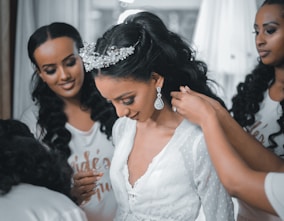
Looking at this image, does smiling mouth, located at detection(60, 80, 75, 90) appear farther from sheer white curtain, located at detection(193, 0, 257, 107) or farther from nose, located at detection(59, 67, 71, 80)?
sheer white curtain, located at detection(193, 0, 257, 107)

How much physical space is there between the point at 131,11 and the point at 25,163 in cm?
133

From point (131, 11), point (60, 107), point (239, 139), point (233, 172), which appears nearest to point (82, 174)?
point (60, 107)

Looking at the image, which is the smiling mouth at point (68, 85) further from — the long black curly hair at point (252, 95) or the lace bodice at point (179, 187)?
the long black curly hair at point (252, 95)

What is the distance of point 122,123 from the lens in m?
1.67

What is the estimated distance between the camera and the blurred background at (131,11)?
2.33m

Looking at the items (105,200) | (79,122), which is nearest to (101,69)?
(79,122)

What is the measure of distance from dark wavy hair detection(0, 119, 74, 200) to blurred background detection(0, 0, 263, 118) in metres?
1.14

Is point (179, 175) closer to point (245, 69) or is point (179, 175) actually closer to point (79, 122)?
point (79, 122)

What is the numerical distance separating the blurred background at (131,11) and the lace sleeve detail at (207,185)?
38.7 inches

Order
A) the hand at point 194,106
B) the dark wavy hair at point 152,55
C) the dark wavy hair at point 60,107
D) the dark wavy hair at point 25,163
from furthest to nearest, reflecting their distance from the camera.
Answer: the dark wavy hair at point 60,107 → the dark wavy hair at point 152,55 → the hand at point 194,106 → the dark wavy hair at point 25,163

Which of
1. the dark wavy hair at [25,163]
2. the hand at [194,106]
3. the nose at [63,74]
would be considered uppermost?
the hand at [194,106]

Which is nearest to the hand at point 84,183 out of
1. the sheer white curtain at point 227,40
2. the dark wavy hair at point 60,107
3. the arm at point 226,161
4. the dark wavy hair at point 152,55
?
the dark wavy hair at point 60,107

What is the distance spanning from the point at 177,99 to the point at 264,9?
0.65 m

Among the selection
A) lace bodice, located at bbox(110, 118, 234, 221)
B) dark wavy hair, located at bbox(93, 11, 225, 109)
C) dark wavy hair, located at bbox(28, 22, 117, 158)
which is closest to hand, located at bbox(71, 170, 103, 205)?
dark wavy hair, located at bbox(28, 22, 117, 158)
